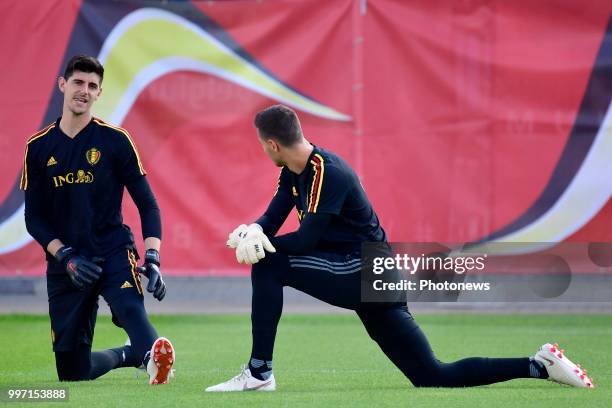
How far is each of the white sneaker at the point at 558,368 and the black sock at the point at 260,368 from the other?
139 cm

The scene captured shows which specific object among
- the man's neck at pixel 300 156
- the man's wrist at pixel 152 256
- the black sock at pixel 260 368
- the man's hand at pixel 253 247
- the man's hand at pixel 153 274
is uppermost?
the man's neck at pixel 300 156

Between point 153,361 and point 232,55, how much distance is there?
5.80 meters

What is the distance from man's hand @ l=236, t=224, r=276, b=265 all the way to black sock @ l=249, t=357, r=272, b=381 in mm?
538

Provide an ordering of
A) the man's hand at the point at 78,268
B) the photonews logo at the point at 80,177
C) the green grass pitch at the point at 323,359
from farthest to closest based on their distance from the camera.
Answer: the photonews logo at the point at 80,177, the man's hand at the point at 78,268, the green grass pitch at the point at 323,359

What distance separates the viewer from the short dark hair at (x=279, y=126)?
659cm

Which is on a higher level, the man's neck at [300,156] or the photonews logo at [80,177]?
the man's neck at [300,156]

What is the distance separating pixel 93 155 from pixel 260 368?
181 centimetres

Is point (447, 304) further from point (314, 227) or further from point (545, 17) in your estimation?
point (314, 227)

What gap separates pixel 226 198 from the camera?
12086mm

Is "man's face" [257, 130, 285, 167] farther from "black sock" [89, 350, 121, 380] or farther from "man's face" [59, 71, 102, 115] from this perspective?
"black sock" [89, 350, 121, 380]

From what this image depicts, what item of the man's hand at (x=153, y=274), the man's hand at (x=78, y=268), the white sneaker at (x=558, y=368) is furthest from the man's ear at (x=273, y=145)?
the white sneaker at (x=558, y=368)

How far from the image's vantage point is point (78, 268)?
7199mm

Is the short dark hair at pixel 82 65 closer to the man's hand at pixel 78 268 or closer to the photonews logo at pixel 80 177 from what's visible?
the photonews logo at pixel 80 177

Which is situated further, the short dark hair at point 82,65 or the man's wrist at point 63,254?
the short dark hair at point 82,65
